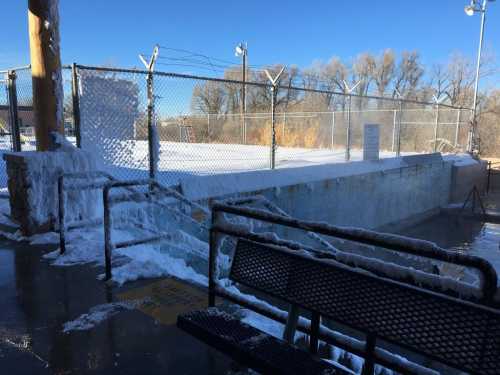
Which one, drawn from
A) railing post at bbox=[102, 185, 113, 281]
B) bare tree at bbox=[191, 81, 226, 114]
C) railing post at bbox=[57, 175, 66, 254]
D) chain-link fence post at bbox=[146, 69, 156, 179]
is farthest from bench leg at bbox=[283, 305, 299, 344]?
bare tree at bbox=[191, 81, 226, 114]

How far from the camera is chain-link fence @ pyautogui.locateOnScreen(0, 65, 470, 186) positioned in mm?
6348

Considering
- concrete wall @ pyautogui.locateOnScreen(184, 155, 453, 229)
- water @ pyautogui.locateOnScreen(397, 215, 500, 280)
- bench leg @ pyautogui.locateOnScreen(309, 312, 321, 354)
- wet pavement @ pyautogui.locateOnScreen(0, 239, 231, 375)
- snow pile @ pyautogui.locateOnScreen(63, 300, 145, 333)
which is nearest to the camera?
bench leg @ pyautogui.locateOnScreen(309, 312, 321, 354)

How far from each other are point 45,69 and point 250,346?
14.7ft

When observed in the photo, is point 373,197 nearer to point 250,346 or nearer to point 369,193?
point 369,193

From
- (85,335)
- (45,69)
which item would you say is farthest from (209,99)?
(85,335)

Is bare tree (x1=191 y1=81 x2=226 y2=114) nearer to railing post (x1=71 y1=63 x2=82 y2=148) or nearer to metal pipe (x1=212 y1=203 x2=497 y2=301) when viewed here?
railing post (x1=71 y1=63 x2=82 y2=148)

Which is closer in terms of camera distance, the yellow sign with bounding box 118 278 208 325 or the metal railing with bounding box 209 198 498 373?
the metal railing with bounding box 209 198 498 373

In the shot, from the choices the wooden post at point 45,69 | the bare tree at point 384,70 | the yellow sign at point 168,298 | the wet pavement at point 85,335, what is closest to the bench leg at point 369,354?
the wet pavement at point 85,335

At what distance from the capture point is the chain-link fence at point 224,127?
20.8 feet

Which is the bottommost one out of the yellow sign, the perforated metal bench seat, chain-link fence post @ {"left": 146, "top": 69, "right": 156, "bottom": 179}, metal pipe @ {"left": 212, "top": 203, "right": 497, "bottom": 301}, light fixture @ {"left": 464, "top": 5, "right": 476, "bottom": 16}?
the yellow sign

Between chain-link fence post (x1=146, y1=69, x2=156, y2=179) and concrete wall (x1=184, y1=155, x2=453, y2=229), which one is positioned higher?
chain-link fence post (x1=146, y1=69, x2=156, y2=179)

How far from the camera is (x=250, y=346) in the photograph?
7.36 feet

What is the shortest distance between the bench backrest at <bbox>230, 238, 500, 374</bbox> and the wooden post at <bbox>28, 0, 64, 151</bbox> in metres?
3.97

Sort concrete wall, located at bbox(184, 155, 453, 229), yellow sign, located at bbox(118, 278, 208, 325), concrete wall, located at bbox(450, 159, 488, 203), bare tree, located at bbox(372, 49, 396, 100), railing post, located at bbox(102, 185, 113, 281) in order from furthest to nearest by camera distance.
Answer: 1. bare tree, located at bbox(372, 49, 396, 100)
2. concrete wall, located at bbox(450, 159, 488, 203)
3. concrete wall, located at bbox(184, 155, 453, 229)
4. railing post, located at bbox(102, 185, 113, 281)
5. yellow sign, located at bbox(118, 278, 208, 325)
